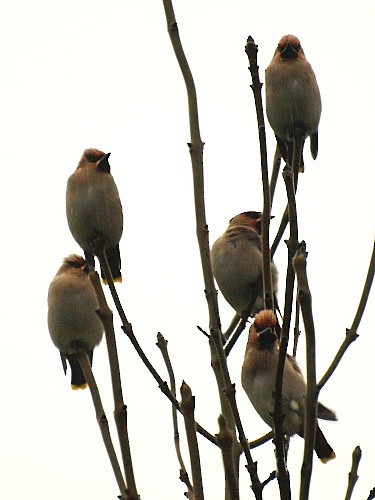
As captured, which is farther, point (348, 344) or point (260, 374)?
point (260, 374)

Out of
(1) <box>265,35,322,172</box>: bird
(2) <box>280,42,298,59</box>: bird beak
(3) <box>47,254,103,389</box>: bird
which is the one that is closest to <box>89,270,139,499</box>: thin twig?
(1) <box>265,35,322,172</box>: bird

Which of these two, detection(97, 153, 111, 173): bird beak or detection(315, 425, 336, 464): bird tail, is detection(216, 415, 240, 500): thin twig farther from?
detection(315, 425, 336, 464): bird tail

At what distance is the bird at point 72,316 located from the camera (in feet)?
15.0

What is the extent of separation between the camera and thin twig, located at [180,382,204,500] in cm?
207

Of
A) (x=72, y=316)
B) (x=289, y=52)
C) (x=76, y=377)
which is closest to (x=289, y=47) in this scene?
(x=289, y=52)

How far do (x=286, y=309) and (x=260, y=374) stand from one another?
1.77 meters

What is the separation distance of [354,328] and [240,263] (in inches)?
105

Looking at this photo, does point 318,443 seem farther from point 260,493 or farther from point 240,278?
point 260,493

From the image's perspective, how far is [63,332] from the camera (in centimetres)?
470

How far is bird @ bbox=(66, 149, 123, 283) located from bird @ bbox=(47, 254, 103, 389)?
38.4 inches

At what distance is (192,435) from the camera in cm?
216

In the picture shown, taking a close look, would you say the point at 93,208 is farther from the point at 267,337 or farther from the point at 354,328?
the point at 354,328

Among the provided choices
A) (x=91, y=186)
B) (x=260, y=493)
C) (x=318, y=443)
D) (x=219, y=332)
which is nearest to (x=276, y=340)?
(x=318, y=443)

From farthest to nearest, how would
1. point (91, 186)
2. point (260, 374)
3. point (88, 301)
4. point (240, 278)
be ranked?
point (240, 278)
point (88, 301)
point (260, 374)
point (91, 186)
